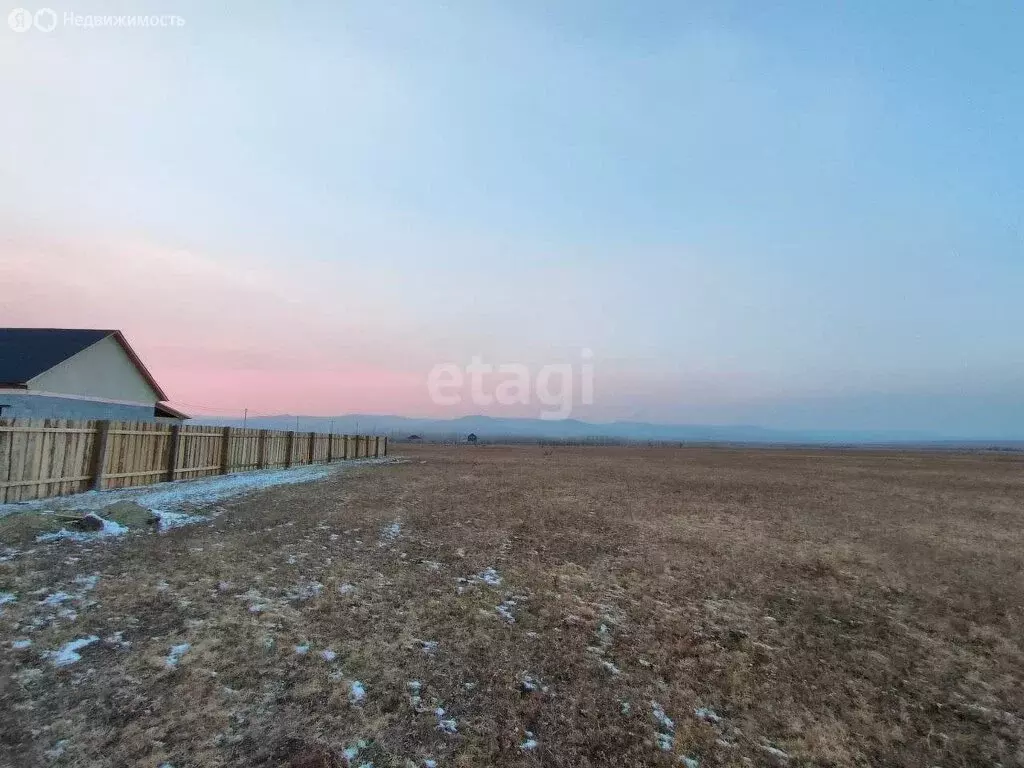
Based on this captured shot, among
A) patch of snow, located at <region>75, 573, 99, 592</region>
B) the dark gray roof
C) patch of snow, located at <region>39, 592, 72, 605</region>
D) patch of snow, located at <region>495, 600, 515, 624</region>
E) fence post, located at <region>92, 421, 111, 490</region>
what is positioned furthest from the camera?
the dark gray roof

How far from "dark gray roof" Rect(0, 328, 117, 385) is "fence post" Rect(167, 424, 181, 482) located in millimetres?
6271

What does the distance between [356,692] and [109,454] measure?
556 inches

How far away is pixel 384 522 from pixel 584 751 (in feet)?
31.1

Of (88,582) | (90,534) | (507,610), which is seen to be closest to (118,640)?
(88,582)

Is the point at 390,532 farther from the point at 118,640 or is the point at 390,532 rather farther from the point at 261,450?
the point at 261,450

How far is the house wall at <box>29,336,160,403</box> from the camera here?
2064 centimetres

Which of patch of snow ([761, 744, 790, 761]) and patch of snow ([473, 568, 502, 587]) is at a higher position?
patch of snow ([473, 568, 502, 587])

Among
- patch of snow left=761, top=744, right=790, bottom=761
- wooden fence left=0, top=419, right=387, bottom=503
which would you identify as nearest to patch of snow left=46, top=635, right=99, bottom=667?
patch of snow left=761, top=744, right=790, bottom=761

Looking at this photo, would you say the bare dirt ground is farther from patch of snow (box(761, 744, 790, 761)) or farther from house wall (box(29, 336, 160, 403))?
house wall (box(29, 336, 160, 403))

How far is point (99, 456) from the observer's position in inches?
573

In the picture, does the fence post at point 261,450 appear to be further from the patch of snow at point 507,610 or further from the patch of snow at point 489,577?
the patch of snow at point 507,610

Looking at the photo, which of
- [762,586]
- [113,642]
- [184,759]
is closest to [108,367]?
[113,642]

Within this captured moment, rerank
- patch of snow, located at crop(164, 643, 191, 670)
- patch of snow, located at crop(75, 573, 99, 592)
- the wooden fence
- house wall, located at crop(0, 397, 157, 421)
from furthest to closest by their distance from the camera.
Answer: house wall, located at crop(0, 397, 157, 421) < the wooden fence < patch of snow, located at crop(75, 573, 99, 592) < patch of snow, located at crop(164, 643, 191, 670)

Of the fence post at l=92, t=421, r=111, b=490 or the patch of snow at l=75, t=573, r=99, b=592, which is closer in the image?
the patch of snow at l=75, t=573, r=99, b=592
